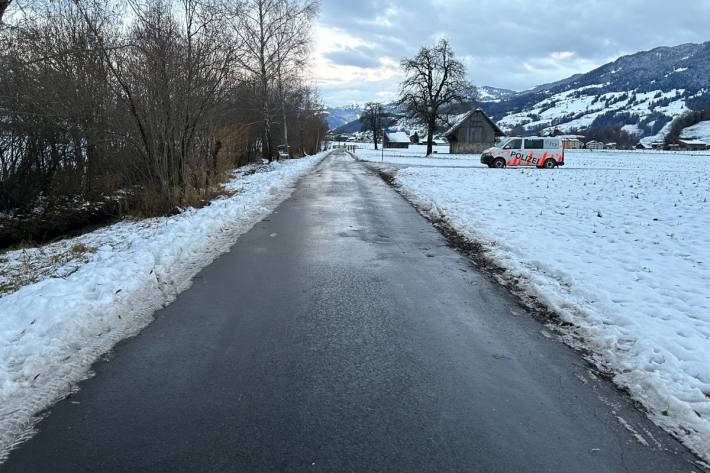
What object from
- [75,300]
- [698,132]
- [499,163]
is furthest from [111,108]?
[698,132]

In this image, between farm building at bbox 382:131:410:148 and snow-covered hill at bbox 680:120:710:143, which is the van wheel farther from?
snow-covered hill at bbox 680:120:710:143

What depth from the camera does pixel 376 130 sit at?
119 m

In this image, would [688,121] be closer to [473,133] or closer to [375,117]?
[375,117]

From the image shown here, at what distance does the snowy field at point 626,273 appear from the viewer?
3.61 m

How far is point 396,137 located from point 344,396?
→ 119 meters

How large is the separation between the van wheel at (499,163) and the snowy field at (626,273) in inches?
672

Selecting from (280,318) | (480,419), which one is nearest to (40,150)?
(280,318)

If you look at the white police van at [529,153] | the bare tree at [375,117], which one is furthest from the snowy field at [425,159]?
the bare tree at [375,117]

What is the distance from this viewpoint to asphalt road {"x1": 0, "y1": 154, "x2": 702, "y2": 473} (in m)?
2.70

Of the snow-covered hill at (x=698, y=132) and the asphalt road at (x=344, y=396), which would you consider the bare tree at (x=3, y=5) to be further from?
the snow-covered hill at (x=698, y=132)

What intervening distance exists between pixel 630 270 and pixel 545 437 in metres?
4.78

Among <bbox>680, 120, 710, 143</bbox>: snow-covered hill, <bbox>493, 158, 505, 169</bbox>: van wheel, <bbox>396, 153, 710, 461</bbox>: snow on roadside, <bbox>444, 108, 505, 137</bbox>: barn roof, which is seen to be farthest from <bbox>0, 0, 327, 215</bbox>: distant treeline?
<bbox>680, 120, 710, 143</bbox>: snow-covered hill

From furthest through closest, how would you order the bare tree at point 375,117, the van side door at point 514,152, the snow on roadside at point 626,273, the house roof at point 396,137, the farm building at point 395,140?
the bare tree at point 375,117 < the house roof at point 396,137 < the farm building at point 395,140 < the van side door at point 514,152 < the snow on roadside at point 626,273

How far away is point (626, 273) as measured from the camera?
257 inches
